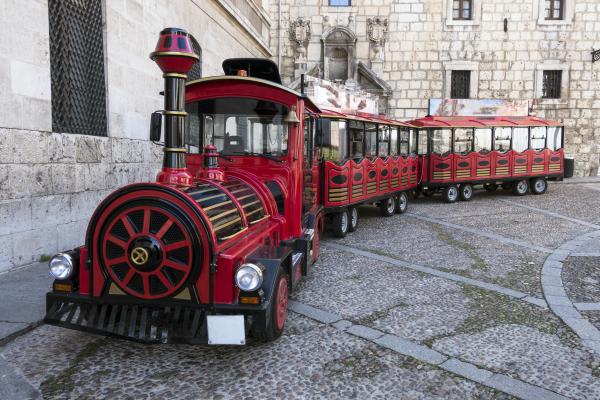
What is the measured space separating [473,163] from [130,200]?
13688mm

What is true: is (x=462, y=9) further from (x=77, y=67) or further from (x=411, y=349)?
(x=411, y=349)

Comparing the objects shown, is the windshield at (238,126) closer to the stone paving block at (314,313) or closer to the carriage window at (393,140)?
the stone paving block at (314,313)

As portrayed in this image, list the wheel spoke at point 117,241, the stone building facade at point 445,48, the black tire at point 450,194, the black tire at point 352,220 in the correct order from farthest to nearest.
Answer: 1. the stone building facade at point 445,48
2. the black tire at point 450,194
3. the black tire at point 352,220
4. the wheel spoke at point 117,241

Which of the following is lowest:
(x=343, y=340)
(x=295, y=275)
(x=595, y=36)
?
(x=343, y=340)

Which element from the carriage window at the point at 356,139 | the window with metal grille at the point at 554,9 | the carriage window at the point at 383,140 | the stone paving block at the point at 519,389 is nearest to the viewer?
the stone paving block at the point at 519,389

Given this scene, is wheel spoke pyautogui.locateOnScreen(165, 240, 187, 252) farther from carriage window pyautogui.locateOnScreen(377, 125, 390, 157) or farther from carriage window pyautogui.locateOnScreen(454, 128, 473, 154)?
carriage window pyautogui.locateOnScreen(454, 128, 473, 154)

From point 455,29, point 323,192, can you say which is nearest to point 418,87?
point 455,29

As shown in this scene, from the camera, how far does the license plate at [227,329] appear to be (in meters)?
3.46

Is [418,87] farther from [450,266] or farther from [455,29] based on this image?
[450,266]

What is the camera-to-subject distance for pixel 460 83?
21.8 m

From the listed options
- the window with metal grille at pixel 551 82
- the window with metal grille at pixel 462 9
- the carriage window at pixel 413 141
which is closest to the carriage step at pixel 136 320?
the carriage window at pixel 413 141

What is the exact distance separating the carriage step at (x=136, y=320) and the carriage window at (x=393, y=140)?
9.42 m

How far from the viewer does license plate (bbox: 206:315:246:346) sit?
3.46 m

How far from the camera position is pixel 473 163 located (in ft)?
50.8
